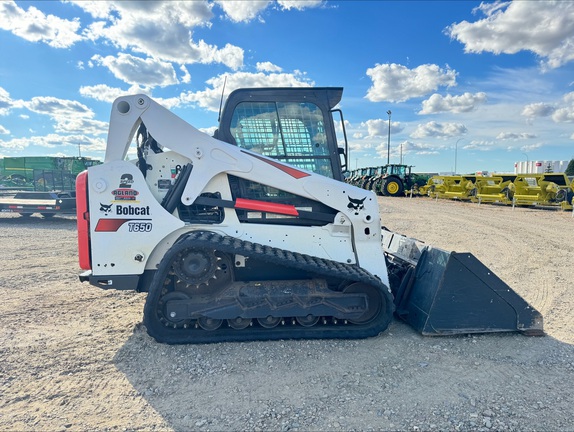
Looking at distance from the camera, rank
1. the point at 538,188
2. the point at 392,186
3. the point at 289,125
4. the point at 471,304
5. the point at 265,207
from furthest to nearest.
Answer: the point at 392,186, the point at 538,188, the point at 289,125, the point at 265,207, the point at 471,304

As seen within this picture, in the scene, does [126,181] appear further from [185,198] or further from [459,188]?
[459,188]

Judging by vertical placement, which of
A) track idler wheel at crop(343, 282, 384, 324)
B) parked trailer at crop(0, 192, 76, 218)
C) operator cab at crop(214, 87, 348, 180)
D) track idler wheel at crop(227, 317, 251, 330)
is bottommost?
track idler wheel at crop(227, 317, 251, 330)

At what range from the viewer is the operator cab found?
4.36m

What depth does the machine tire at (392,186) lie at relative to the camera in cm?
2817

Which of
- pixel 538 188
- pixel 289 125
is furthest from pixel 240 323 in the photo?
pixel 538 188

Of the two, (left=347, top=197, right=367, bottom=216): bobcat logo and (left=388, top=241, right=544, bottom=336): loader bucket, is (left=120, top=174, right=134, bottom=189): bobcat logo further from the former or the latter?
(left=388, top=241, right=544, bottom=336): loader bucket

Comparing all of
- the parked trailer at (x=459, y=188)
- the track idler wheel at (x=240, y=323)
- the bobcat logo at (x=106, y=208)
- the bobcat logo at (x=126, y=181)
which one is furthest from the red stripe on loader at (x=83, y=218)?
the parked trailer at (x=459, y=188)

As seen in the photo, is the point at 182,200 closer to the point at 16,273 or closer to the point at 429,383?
the point at 429,383

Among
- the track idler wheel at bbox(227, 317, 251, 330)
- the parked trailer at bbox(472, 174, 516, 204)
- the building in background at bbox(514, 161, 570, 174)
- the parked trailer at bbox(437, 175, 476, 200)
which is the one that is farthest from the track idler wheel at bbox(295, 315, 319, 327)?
the building in background at bbox(514, 161, 570, 174)

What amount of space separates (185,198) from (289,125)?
147cm

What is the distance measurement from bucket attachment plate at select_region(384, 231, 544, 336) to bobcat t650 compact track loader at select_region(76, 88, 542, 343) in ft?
0.03

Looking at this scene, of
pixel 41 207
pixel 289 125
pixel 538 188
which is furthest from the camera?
pixel 538 188

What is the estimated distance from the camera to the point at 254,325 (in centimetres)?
406

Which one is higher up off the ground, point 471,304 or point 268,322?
point 471,304
